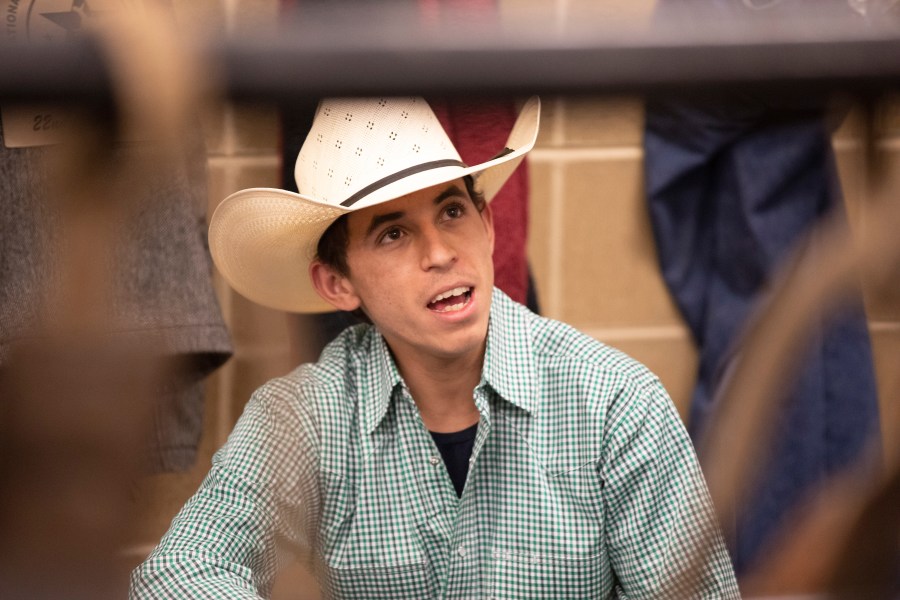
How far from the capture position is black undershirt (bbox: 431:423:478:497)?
4.87 ft

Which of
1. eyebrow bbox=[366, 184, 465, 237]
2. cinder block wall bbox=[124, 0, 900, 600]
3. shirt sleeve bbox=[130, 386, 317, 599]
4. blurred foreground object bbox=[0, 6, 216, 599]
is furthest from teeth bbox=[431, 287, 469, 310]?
blurred foreground object bbox=[0, 6, 216, 599]

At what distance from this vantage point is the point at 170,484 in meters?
2.14

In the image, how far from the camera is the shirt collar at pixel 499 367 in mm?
1437

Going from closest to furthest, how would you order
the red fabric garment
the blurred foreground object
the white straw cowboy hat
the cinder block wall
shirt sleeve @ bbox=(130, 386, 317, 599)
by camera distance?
the blurred foreground object
shirt sleeve @ bbox=(130, 386, 317, 599)
the white straw cowboy hat
the red fabric garment
the cinder block wall

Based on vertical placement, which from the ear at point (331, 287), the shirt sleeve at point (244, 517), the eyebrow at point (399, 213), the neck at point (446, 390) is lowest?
the shirt sleeve at point (244, 517)

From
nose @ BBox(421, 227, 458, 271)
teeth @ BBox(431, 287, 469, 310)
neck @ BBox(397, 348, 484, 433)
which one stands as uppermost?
nose @ BBox(421, 227, 458, 271)

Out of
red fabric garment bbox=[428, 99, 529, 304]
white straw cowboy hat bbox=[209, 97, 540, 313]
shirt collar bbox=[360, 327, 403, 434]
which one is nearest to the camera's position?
white straw cowboy hat bbox=[209, 97, 540, 313]

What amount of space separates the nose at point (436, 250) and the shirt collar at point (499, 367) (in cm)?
13

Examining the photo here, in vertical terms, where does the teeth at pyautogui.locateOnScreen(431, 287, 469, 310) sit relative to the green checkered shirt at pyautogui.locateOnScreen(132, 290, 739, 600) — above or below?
above

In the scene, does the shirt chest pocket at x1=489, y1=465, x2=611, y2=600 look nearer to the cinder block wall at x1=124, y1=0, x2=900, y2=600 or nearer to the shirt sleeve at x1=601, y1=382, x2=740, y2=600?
the shirt sleeve at x1=601, y1=382, x2=740, y2=600

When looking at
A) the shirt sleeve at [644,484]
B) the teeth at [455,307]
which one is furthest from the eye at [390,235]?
the shirt sleeve at [644,484]

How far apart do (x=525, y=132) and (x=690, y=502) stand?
0.47 m

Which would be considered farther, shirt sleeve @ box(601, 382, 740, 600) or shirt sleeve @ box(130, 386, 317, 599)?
shirt sleeve @ box(601, 382, 740, 600)

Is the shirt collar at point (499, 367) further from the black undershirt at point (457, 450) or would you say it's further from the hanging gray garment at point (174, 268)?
the hanging gray garment at point (174, 268)
